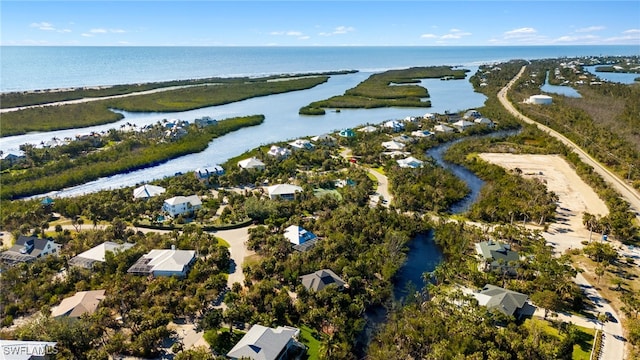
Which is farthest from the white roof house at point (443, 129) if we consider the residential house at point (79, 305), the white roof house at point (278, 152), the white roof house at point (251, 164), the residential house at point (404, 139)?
the residential house at point (79, 305)

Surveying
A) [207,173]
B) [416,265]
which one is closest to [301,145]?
[207,173]

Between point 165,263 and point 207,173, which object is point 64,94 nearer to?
point 207,173

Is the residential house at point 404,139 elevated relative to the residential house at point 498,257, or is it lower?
elevated

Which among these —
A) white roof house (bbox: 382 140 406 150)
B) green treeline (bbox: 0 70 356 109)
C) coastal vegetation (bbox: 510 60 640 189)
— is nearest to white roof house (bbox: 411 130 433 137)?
white roof house (bbox: 382 140 406 150)

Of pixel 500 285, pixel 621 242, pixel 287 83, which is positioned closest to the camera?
pixel 500 285

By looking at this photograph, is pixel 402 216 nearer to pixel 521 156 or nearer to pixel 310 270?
pixel 310 270

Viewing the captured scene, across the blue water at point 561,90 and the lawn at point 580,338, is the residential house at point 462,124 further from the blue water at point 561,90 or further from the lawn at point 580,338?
the lawn at point 580,338

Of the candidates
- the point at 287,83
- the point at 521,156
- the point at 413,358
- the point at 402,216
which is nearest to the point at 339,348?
the point at 413,358
